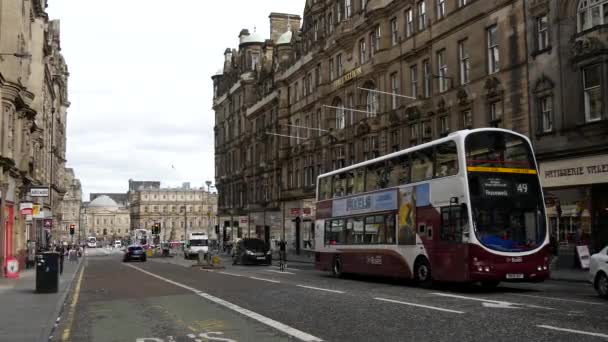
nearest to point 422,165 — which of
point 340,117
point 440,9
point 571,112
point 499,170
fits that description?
point 499,170

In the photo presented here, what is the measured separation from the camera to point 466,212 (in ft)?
59.1

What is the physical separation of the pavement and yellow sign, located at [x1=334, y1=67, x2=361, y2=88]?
30.0 meters

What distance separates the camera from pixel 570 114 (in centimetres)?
2769

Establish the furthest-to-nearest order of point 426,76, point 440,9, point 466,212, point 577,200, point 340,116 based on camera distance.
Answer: point 340,116, point 426,76, point 440,9, point 577,200, point 466,212

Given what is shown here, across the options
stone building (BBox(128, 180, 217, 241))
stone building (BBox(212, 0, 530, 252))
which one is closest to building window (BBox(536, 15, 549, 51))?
stone building (BBox(212, 0, 530, 252))

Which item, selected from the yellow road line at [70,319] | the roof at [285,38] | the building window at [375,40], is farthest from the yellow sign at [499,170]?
the roof at [285,38]

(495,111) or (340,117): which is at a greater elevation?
(340,117)

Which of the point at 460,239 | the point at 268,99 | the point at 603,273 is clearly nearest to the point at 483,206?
the point at 460,239

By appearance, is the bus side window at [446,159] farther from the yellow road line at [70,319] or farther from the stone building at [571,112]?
the yellow road line at [70,319]

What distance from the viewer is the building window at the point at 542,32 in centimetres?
2920

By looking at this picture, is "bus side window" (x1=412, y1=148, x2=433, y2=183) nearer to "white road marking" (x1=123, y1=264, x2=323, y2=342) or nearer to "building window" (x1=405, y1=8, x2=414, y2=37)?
"white road marking" (x1=123, y1=264, x2=323, y2=342)

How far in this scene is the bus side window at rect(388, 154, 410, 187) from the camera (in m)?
21.7

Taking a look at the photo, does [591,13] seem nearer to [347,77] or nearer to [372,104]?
[372,104]

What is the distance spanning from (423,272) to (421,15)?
2280 centimetres
